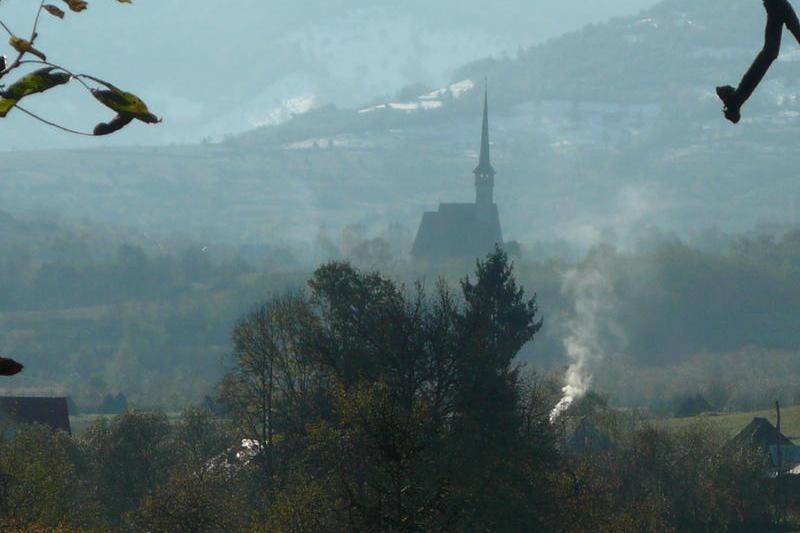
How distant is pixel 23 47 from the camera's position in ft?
19.0

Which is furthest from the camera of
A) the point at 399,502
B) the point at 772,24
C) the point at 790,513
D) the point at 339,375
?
the point at 790,513

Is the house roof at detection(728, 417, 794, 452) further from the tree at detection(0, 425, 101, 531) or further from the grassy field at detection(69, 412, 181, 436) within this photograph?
the tree at detection(0, 425, 101, 531)

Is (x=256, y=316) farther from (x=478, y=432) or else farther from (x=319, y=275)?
(x=478, y=432)

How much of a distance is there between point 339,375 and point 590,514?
1100 cm

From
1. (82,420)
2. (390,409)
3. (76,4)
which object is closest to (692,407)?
(82,420)

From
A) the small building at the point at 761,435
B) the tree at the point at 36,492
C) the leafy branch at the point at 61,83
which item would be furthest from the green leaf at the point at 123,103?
the small building at the point at 761,435

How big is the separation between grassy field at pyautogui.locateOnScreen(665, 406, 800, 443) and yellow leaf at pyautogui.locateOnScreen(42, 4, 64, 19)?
111 m

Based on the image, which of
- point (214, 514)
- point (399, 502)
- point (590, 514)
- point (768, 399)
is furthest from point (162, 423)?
point (768, 399)

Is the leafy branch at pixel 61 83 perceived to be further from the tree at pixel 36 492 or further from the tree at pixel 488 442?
the tree at pixel 36 492

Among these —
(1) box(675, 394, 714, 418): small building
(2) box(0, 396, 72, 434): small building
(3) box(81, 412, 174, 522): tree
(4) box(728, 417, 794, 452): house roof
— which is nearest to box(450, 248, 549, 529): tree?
(3) box(81, 412, 174, 522): tree

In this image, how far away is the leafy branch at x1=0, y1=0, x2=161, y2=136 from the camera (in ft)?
18.3

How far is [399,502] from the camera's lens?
28.7 m

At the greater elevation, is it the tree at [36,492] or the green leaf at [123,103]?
the green leaf at [123,103]

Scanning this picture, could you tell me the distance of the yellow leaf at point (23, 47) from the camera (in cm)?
564
